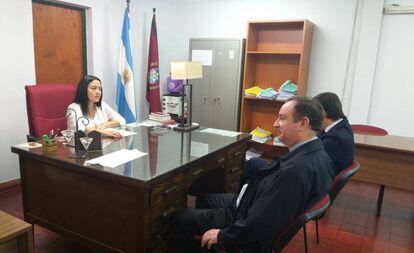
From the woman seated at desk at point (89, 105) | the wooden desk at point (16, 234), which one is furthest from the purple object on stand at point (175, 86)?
the wooden desk at point (16, 234)

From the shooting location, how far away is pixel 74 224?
188 centimetres

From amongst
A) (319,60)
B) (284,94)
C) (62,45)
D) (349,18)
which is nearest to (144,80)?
(62,45)

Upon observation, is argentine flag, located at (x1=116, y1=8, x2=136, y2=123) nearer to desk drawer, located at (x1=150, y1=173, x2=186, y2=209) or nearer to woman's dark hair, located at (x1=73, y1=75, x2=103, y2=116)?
woman's dark hair, located at (x1=73, y1=75, x2=103, y2=116)

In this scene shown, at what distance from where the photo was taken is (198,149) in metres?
2.14

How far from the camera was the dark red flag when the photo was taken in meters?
4.43

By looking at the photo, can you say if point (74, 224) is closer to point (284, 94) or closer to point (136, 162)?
point (136, 162)

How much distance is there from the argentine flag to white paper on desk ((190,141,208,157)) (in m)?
2.00

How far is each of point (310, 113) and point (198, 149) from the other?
88 centimetres

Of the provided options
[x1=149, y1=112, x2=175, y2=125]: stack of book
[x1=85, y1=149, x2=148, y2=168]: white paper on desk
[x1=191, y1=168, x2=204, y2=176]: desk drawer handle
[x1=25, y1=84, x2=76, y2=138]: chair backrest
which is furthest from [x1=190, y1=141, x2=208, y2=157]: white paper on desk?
[x1=25, y1=84, x2=76, y2=138]: chair backrest

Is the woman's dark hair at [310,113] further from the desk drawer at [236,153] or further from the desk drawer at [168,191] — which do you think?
the desk drawer at [236,153]

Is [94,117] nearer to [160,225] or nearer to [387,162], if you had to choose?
[160,225]

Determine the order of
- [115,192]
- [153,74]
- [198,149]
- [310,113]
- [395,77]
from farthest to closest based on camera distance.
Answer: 1. [153,74]
2. [395,77]
3. [198,149]
4. [115,192]
5. [310,113]

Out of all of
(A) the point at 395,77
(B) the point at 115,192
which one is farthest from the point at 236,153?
(A) the point at 395,77

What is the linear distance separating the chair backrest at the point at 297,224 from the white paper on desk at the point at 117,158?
94cm
